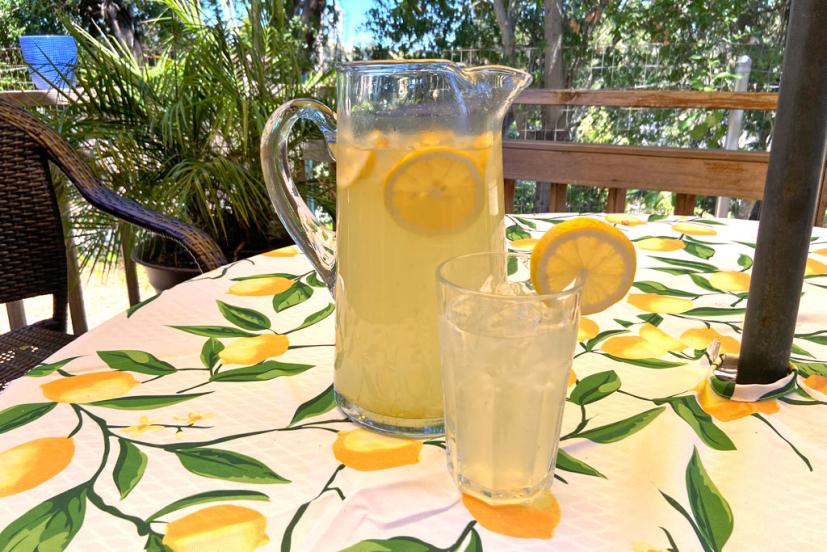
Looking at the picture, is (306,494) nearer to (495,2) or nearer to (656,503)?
(656,503)

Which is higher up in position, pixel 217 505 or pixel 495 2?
pixel 495 2

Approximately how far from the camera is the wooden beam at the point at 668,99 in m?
1.92

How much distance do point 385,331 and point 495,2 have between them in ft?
11.5

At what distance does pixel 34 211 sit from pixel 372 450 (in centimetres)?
102

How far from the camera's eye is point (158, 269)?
1851mm

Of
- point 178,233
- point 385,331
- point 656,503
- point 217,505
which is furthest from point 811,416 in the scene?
point 178,233

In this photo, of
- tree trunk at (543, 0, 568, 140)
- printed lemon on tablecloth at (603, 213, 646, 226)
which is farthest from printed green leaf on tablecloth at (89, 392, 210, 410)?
tree trunk at (543, 0, 568, 140)

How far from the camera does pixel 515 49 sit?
11.6 feet

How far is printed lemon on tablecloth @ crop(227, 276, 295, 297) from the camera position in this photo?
0.76 metres

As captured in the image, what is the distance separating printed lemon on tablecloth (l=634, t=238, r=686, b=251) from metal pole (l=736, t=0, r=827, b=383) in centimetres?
44

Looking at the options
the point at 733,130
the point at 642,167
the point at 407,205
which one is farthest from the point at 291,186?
the point at 733,130

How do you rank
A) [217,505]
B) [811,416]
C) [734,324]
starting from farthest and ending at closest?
1. [734,324]
2. [811,416]
3. [217,505]

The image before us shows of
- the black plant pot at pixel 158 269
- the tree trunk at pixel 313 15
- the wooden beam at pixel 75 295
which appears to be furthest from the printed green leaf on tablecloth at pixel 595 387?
the tree trunk at pixel 313 15

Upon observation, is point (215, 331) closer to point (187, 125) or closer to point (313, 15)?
point (187, 125)
